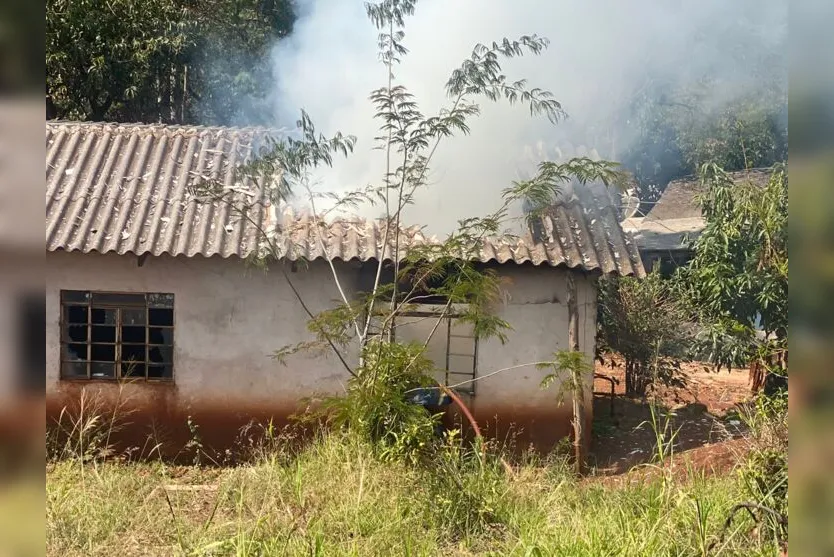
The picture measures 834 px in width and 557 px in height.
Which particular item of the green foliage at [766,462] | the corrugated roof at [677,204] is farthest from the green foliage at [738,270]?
the corrugated roof at [677,204]

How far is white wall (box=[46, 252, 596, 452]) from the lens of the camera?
271 inches

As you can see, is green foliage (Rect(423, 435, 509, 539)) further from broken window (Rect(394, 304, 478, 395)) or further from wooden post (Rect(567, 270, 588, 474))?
broken window (Rect(394, 304, 478, 395))

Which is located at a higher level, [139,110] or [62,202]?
[139,110]

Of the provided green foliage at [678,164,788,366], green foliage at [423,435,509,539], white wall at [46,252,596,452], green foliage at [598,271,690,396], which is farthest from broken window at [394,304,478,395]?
green foliage at [598,271,690,396]

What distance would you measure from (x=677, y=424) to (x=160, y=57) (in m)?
12.9

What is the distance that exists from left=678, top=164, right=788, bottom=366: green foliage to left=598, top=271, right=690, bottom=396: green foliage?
1.03 metres

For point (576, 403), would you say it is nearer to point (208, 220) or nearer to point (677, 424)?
point (677, 424)

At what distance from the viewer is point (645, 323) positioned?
10.0 m

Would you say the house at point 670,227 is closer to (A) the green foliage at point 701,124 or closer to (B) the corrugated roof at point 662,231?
(B) the corrugated roof at point 662,231
